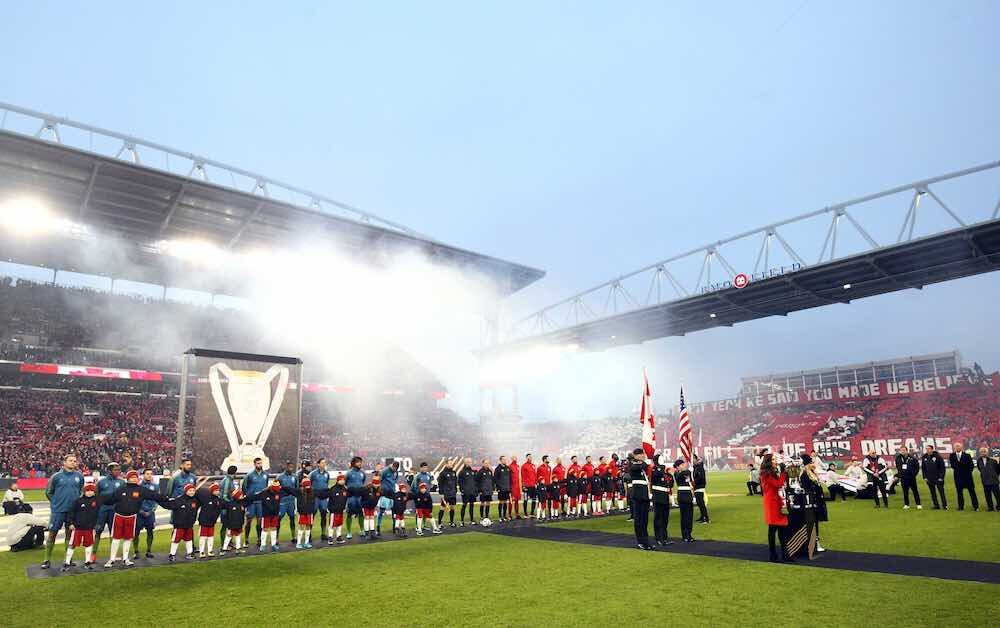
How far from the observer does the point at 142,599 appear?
316 inches

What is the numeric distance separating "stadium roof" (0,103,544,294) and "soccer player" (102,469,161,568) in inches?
750

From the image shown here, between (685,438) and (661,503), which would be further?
(685,438)

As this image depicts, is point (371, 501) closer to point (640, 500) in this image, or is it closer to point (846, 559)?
point (640, 500)

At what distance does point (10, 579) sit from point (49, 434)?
32.9m

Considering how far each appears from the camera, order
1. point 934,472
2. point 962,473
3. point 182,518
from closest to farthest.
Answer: point 182,518
point 962,473
point 934,472

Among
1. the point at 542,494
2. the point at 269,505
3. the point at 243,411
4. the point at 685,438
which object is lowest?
the point at 542,494

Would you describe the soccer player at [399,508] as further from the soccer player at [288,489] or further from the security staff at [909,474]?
the security staff at [909,474]

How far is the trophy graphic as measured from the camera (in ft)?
58.2

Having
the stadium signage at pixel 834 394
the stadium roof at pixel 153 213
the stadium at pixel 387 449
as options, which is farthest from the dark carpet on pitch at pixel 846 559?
the stadium signage at pixel 834 394

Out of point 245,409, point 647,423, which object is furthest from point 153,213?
point 647,423

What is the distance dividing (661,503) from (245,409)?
42.2 ft

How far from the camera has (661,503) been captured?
1187cm

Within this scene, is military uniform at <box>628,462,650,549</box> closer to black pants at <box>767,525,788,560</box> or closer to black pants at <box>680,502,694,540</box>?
black pants at <box>680,502,694,540</box>

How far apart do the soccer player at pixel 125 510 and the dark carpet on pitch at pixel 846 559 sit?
788 cm
